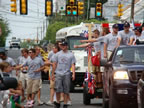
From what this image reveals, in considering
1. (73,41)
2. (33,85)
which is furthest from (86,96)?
(73,41)

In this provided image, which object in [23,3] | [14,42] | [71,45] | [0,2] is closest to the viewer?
[71,45]

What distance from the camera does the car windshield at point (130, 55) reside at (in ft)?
42.8

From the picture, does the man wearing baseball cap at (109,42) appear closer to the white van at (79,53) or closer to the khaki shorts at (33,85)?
the khaki shorts at (33,85)

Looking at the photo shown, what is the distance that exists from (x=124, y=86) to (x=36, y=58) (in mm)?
5661

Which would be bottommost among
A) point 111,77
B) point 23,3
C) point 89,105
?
point 89,105

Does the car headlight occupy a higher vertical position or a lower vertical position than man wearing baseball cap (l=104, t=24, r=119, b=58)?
lower

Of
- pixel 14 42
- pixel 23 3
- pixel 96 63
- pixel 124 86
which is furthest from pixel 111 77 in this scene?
pixel 14 42

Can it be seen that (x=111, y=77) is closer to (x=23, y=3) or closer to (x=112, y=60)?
(x=112, y=60)

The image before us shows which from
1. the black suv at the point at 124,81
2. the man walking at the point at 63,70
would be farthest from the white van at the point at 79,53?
the black suv at the point at 124,81

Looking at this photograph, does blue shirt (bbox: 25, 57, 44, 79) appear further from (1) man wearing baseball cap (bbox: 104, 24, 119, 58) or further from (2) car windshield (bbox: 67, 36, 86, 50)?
(2) car windshield (bbox: 67, 36, 86, 50)

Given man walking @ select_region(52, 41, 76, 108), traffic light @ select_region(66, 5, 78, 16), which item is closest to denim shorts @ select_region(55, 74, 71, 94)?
man walking @ select_region(52, 41, 76, 108)

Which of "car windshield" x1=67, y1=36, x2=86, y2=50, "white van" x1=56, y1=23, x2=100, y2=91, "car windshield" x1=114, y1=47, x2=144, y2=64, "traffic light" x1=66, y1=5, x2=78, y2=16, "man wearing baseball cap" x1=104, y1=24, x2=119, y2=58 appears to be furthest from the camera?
"traffic light" x1=66, y1=5, x2=78, y2=16

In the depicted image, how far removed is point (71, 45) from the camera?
81.7 ft

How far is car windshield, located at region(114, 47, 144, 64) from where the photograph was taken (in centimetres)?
1304
